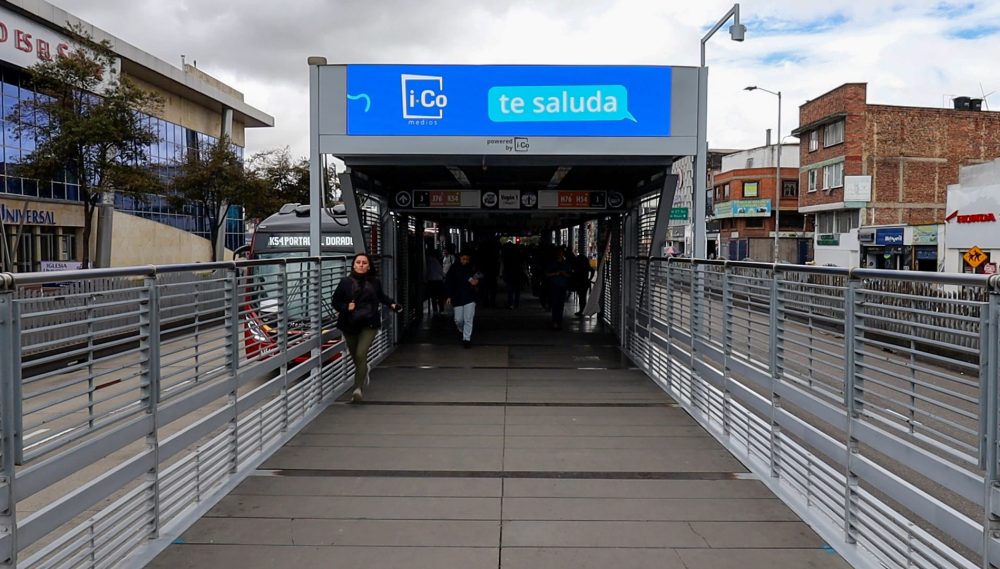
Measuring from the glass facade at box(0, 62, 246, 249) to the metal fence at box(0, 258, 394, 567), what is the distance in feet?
82.4

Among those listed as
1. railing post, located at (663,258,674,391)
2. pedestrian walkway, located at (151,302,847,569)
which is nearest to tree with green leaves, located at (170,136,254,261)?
pedestrian walkway, located at (151,302,847,569)

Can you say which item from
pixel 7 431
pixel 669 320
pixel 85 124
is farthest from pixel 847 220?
pixel 7 431

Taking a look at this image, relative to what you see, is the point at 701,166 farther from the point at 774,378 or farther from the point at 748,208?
the point at 748,208

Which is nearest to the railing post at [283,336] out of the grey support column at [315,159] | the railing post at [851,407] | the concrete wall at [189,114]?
the grey support column at [315,159]

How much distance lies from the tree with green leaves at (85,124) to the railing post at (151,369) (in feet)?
81.4

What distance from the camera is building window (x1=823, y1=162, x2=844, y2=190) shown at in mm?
50344

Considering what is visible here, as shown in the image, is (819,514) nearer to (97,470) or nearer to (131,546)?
(131,546)

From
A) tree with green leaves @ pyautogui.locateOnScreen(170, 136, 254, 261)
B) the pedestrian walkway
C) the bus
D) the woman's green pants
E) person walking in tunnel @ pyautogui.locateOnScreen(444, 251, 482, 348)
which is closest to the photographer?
the pedestrian walkway

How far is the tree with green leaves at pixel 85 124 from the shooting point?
26.7 metres

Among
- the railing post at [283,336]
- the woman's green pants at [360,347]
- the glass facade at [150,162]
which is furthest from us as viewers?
the glass facade at [150,162]

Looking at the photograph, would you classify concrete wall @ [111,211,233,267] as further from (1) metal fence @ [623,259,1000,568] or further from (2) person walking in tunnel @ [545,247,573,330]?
(1) metal fence @ [623,259,1000,568]

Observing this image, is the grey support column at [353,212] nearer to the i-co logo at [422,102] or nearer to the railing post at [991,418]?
the i-co logo at [422,102]

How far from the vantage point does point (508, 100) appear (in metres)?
10.6

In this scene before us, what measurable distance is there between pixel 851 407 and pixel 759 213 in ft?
222
